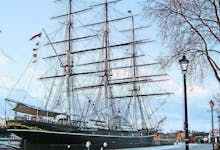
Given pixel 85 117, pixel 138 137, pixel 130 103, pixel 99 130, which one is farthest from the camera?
pixel 130 103

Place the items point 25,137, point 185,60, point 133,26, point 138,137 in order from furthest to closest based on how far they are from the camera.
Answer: point 133,26 → point 138,137 → point 25,137 → point 185,60

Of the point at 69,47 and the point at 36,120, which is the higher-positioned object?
the point at 69,47

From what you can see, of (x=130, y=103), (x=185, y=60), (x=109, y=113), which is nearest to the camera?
(x=185, y=60)

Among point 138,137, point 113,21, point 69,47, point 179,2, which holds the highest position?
Answer: point 113,21

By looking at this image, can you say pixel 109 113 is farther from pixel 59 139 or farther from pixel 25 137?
pixel 25 137

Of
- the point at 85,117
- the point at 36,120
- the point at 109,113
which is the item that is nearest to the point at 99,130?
the point at 85,117

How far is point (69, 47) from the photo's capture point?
62.7 m

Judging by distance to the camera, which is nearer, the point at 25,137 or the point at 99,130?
the point at 25,137

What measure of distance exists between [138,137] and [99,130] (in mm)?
17099

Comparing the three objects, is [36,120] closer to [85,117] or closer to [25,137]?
[25,137]

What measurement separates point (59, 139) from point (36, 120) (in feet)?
13.8

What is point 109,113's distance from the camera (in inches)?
2692

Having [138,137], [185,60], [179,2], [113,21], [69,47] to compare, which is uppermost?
[113,21]

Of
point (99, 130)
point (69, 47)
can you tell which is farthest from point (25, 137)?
point (69, 47)
